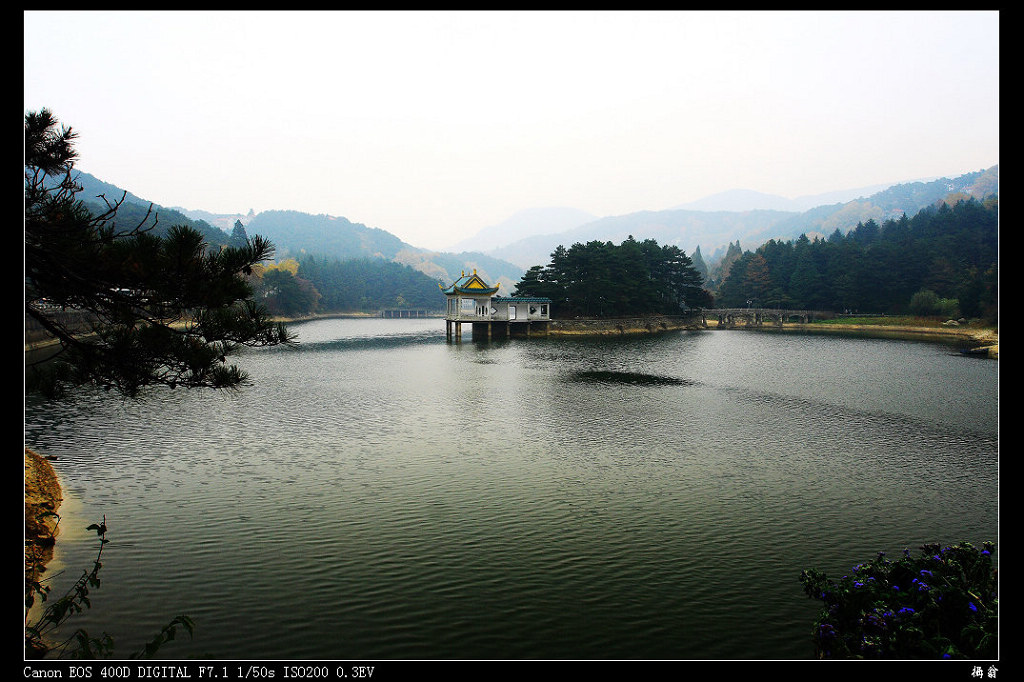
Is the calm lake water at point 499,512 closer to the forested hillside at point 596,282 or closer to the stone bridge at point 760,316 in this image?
the forested hillside at point 596,282

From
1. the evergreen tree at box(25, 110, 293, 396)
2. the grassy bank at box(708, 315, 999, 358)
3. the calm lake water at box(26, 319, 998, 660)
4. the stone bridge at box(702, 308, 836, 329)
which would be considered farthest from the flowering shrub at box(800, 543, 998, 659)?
the stone bridge at box(702, 308, 836, 329)

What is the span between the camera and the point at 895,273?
73.9m

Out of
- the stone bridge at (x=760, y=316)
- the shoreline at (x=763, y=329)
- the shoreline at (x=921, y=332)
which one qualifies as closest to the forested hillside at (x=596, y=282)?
the shoreline at (x=763, y=329)

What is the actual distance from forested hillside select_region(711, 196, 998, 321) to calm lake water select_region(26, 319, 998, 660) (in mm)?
51044

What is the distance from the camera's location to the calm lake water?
7.23m

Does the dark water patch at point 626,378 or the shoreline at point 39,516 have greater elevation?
the dark water patch at point 626,378

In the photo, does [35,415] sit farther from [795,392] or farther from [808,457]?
[795,392]

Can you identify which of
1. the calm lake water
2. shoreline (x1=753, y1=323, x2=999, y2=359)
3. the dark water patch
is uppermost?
shoreline (x1=753, y1=323, x2=999, y2=359)

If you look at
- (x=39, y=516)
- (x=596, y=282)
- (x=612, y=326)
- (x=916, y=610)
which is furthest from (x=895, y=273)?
(x=39, y=516)

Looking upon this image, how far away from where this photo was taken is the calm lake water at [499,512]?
7.23 metres

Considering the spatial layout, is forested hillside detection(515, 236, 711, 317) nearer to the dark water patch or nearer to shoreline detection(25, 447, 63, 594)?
the dark water patch

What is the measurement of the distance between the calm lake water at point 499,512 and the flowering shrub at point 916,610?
0.60m

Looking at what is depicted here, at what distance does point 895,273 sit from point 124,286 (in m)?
A: 86.4

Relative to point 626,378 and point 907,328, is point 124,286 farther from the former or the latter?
point 907,328
